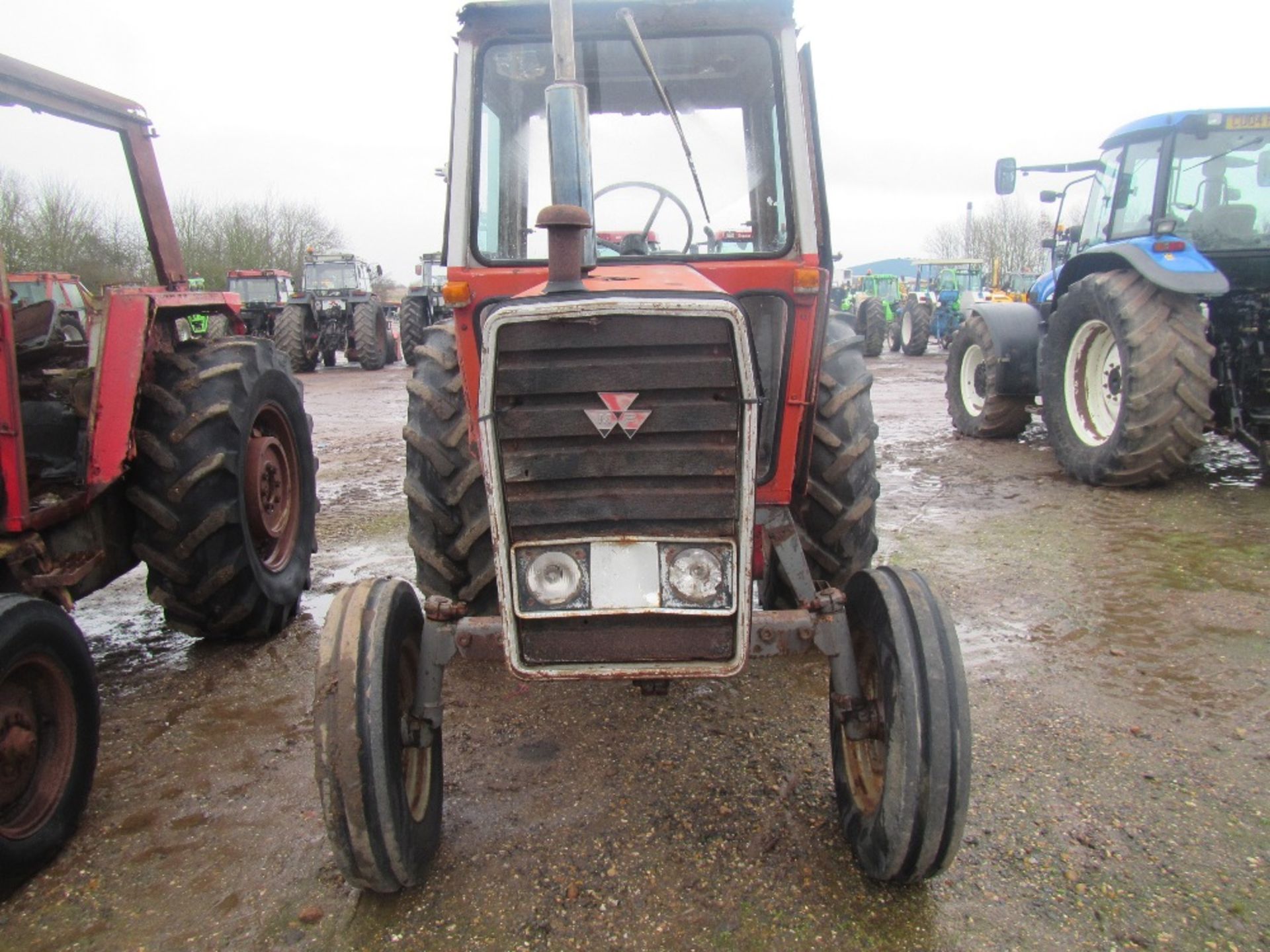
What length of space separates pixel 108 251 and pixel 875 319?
1540 cm

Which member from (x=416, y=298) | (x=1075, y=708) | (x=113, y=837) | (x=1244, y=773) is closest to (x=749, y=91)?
(x=1075, y=708)

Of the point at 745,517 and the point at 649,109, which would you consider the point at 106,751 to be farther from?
the point at 649,109

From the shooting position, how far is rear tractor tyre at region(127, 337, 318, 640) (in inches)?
133

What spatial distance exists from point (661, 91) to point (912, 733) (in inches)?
75.4

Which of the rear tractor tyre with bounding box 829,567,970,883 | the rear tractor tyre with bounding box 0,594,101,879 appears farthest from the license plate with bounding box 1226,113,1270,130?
the rear tractor tyre with bounding box 0,594,101,879

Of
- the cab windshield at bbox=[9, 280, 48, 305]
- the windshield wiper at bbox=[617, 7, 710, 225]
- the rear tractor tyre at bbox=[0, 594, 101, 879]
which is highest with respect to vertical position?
the windshield wiper at bbox=[617, 7, 710, 225]

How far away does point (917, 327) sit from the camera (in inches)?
805

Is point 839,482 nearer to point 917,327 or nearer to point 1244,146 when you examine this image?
point 1244,146

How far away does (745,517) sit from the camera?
2.11 m

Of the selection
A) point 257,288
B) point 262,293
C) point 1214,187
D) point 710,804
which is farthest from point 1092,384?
point 257,288

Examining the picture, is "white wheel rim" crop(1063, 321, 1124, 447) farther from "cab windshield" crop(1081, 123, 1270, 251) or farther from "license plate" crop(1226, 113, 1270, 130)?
"license plate" crop(1226, 113, 1270, 130)

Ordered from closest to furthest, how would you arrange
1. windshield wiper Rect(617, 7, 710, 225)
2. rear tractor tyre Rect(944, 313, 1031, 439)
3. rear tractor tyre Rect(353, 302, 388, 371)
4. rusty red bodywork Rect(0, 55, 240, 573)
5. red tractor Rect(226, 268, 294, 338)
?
windshield wiper Rect(617, 7, 710, 225) → rusty red bodywork Rect(0, 55, 240, 573) → rear tractor tyre Rect(944, 313, 1031, 439) → rear tractor tyre Rect(353, 302, 388, 371) → red tractor Rect(226, 268, 294, 338)

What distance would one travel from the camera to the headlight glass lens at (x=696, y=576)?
2.13 meters

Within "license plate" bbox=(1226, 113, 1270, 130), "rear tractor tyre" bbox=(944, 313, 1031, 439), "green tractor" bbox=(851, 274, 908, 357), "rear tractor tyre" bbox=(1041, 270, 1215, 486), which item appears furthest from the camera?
"green tractor" bbox=(851, 274, 908, 357)
